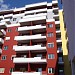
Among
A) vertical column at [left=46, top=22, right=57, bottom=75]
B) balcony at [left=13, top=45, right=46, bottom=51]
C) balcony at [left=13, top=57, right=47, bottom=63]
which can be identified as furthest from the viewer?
balcony at [left=13, top=45, right=46, bottom=51]

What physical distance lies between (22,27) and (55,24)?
9.28 meters

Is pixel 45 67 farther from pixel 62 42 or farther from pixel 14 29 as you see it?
pixel 14 29

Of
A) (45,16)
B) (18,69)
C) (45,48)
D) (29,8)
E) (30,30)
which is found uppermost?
(29,8)

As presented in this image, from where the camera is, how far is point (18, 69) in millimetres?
49094

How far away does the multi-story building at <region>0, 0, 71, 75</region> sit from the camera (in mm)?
47531

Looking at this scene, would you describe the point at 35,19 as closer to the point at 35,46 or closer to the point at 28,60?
the point at 35,46

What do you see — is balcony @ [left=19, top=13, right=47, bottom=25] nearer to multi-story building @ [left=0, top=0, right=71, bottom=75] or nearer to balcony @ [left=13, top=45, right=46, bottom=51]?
multi-story building @ [left=0, top=0, right=71, bottom=75]

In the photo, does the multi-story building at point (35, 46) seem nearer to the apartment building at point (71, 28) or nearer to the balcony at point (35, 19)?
the balcony at point (35, 19)

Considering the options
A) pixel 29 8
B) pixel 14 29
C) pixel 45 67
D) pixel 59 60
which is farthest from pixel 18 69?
pixel 29 8

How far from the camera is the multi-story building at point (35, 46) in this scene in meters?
47.5

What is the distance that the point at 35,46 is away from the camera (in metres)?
49.4

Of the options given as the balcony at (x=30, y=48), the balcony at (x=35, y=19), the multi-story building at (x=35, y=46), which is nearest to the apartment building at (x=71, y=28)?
the multi-story building at (x=35, y=46)

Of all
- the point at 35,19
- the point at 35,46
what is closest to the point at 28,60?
the point at 35,46

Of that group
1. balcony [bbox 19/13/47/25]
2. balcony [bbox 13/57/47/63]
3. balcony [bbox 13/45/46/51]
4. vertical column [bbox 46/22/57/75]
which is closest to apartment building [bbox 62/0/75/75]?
balcony [bbox 13/57/47/63]
